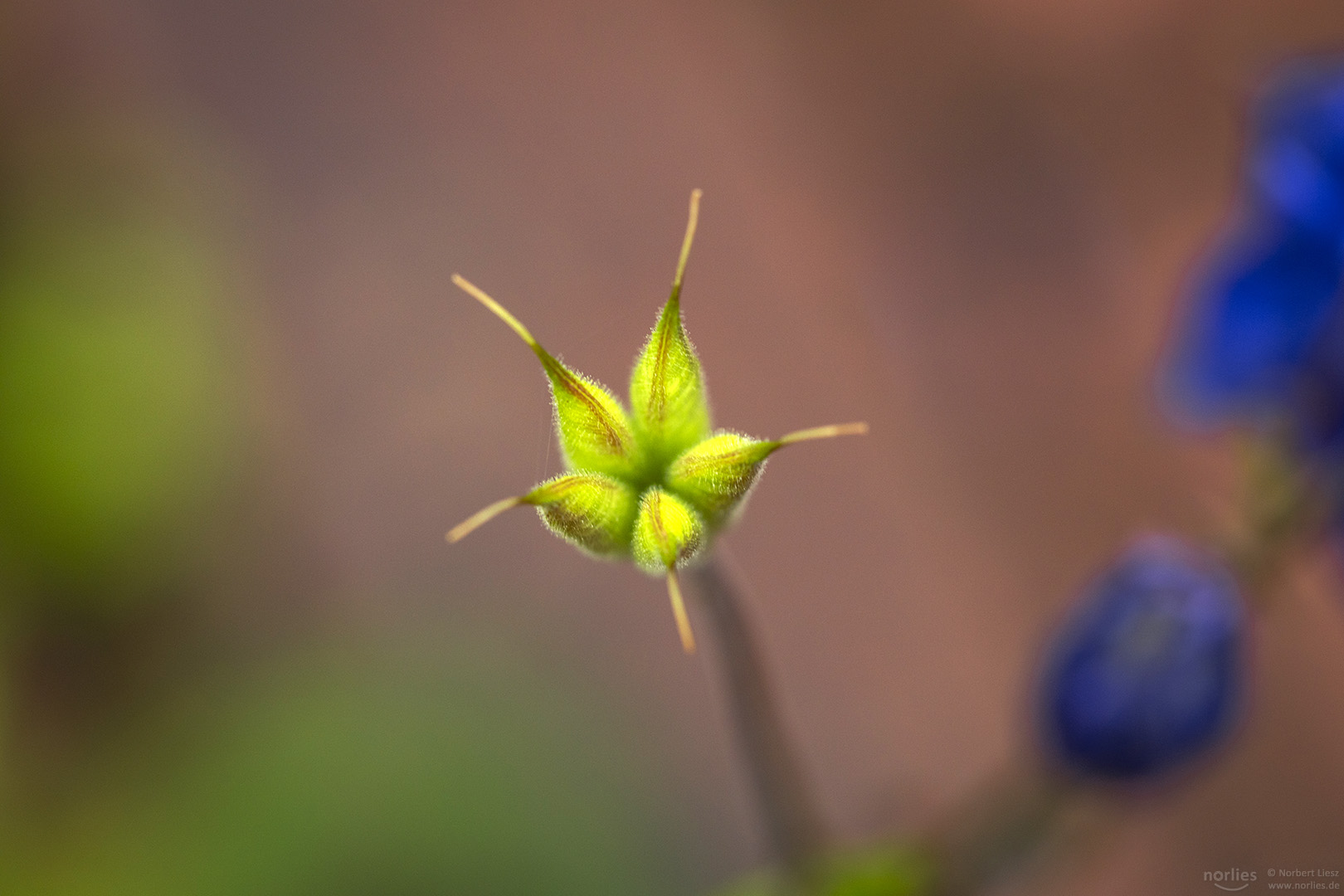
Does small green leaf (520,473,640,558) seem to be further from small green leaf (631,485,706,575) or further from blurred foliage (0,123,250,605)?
blurred foliage (0,123,250,605)

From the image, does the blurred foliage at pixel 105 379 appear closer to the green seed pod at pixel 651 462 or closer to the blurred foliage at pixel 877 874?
the blurred foliage at pixel 877 874

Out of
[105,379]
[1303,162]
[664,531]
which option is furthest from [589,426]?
[105,379]

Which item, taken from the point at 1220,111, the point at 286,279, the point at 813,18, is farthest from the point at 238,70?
the point at 1220,111

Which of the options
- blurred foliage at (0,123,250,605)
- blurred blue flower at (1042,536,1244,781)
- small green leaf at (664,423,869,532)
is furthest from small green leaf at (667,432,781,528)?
blurred foliage at (0,123,250,605)

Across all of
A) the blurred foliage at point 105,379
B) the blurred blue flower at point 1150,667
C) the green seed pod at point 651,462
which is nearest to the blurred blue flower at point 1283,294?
the blurred blue flower at point 1150,667

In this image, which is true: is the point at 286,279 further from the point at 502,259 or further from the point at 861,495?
the point at 861,495
